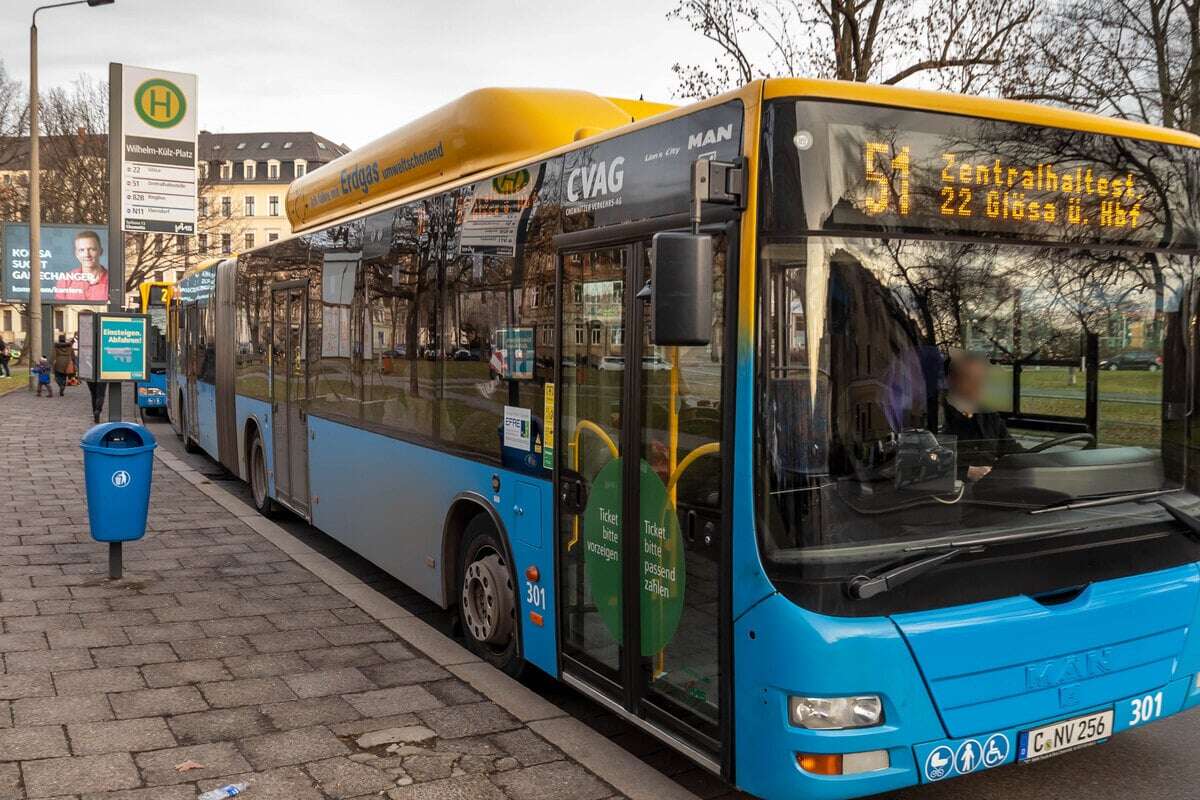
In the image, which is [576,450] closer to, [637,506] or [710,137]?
[637,506]

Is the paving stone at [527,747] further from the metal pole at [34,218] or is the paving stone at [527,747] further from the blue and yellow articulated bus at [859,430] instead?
the metal pole at [34,218]

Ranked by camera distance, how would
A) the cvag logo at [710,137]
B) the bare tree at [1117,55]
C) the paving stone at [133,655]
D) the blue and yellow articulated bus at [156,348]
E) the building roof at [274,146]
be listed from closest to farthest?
the cvag logo at [710,137], the paving stone at [133,655], the bare tree at [1117,55], the blue and yellow articulated bus at [156,348], the building roof at [274,146]

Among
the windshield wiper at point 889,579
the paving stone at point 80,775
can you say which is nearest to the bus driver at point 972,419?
the windshield wiper at point 889,579

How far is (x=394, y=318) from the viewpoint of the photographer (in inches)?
290

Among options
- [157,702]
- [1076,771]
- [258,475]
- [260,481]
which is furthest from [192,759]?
[258,475]

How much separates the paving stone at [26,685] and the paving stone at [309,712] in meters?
1.12

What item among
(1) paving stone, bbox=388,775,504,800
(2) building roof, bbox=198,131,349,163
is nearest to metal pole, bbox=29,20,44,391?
(1) paving stone, bbox=388,775,504,800

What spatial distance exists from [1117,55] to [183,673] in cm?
1665

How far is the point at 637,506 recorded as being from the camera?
457 cm

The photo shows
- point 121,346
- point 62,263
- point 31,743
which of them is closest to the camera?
point 31,743

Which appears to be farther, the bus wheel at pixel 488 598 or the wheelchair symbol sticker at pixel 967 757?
the bus wheel at pixel 488 598

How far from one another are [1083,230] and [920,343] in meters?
0.91

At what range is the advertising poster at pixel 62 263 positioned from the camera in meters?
36.4

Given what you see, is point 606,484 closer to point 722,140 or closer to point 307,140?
point 722,140
